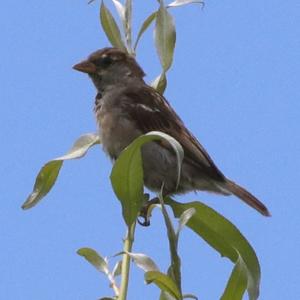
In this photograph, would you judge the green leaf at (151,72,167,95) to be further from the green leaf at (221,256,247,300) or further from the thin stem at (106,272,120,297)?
the green leaf at (221,256,247,300)

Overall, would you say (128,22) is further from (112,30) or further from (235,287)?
(235,287)

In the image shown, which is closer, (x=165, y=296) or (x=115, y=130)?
(x=165, y=296)

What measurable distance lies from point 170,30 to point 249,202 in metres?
1.32

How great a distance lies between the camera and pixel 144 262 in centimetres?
193

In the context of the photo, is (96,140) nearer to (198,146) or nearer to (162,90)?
(162,90)

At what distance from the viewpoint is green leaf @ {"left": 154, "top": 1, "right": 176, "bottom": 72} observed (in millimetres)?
2889

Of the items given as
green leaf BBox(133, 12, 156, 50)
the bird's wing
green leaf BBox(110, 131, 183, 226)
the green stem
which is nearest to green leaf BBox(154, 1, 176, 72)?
green leaf BBox(133, 12, 156, 50)

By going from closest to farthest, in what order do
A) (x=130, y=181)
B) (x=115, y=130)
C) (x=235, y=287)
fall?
1. (x=235, y=287)
2. (x=130, y=181)
3. (x=115, y=130)

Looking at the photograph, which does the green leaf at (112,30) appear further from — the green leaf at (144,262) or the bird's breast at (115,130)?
the green leaf at (144,262)

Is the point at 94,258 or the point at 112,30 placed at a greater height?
the point at 112,30

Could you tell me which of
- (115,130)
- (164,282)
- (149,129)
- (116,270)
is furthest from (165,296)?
(149,129)

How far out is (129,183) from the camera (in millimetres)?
2195

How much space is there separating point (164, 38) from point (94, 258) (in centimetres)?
101

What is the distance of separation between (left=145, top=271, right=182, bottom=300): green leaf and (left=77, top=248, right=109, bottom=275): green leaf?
0.37m
